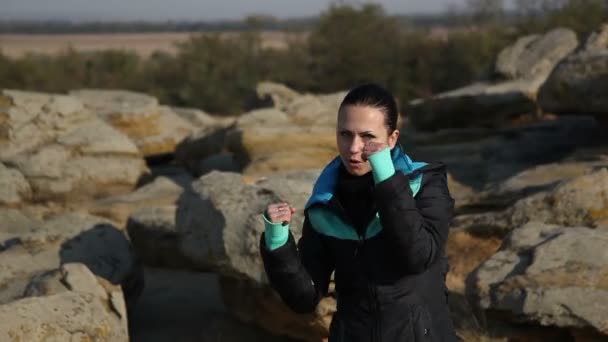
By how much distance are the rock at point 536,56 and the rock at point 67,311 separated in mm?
8322

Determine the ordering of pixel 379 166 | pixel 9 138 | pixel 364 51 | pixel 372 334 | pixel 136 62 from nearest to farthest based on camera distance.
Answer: pixel 379 166 < pixel 372 334 < pixel 9 138 < pixel 364 51 < pixel 136 62

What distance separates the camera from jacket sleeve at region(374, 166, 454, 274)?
234 cm

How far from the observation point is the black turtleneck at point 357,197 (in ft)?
8.34

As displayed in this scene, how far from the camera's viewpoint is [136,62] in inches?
1145

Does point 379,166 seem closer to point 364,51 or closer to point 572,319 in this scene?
point 572,319

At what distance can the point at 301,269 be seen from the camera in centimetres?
259

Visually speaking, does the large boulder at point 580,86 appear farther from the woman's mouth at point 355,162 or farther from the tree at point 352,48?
the tree at point 352,48

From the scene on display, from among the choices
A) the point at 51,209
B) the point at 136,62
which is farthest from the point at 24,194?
the point at 136,62

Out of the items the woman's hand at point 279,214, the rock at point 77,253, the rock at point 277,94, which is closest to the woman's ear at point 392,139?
the woman's hand at point 279,214

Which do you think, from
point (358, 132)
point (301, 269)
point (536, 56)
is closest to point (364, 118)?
point (358, 132)

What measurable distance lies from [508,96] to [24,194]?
19.4ft

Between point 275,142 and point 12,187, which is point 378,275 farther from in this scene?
point 12,187

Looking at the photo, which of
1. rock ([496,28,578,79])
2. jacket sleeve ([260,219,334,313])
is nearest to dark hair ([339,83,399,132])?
jacket sleeve ([260,219,334,313])

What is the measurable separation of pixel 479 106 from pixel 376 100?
9.47m
